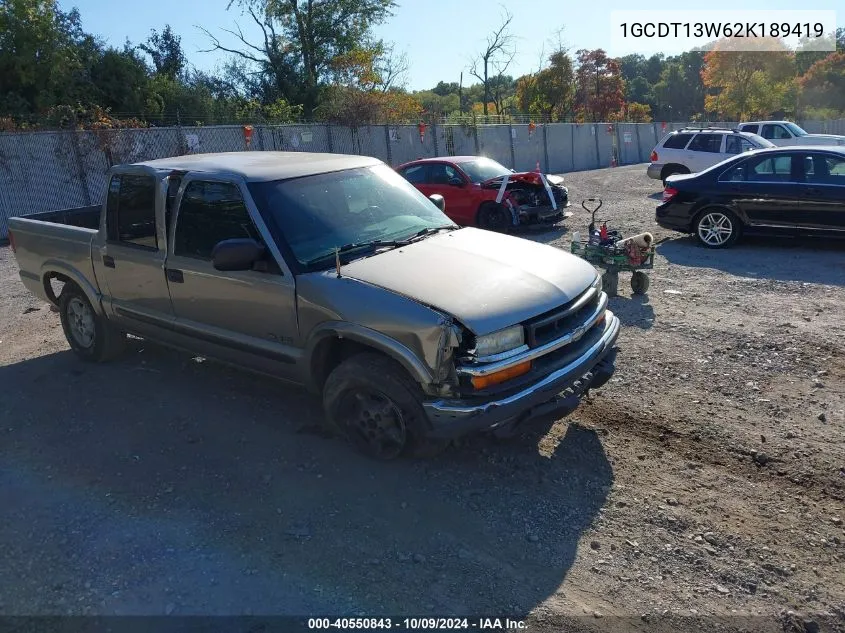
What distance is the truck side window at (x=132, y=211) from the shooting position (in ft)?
17.4

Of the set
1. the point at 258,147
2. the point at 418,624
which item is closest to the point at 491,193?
the point at 418,624

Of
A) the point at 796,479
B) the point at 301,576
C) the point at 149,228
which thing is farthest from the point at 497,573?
the point at 149,228

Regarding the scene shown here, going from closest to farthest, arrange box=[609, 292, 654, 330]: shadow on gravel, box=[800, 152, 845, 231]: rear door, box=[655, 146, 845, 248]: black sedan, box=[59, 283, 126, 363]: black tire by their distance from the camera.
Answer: box=[59, 283, 126, 363]: black tire, box=[609, 292, 654, 330]: shadow on gravel, box=[800, 152, 845, 231]: rear door, box=[655, 146, 845, 248]: black sedan

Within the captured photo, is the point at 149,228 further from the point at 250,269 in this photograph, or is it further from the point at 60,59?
the point at 60,59

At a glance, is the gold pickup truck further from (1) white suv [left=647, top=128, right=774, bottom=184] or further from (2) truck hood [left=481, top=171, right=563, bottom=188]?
(1) white suv [left=647, top=128, right=774, bottom=184]

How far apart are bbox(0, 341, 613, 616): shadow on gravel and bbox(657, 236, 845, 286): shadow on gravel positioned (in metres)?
5.30

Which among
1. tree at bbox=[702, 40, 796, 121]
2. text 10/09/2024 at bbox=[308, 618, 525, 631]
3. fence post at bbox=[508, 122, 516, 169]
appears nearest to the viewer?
text 10/09/2024 at bbox=[308, 618, 525, 631]

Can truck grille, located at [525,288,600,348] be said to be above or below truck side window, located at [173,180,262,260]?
below

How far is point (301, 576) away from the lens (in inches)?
130

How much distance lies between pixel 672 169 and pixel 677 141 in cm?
78

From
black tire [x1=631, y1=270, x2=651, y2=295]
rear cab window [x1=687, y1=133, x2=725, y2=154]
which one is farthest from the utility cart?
rear cab window [x1=687, y1=133, x2=725, y2=154]

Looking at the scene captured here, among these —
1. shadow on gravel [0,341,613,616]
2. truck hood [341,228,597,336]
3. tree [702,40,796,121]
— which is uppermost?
tree [702,40,796,121]

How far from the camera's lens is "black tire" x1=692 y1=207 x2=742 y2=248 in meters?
10.1

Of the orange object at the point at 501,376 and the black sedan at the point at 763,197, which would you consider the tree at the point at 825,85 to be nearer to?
the black sedan at the point at 763,197
